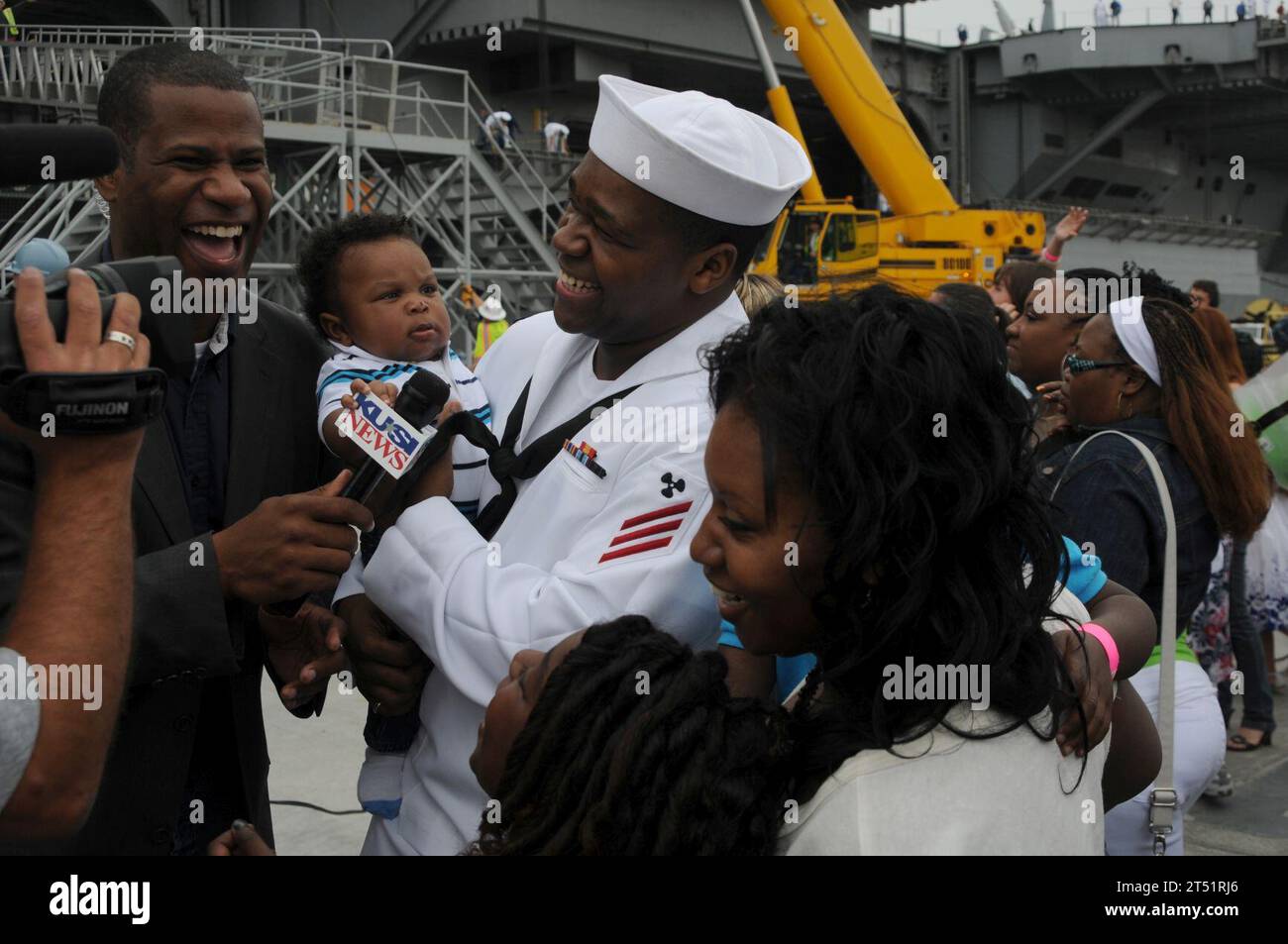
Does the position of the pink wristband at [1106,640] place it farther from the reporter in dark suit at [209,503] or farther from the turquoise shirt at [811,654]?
the reporter in dark suit at [209,503]

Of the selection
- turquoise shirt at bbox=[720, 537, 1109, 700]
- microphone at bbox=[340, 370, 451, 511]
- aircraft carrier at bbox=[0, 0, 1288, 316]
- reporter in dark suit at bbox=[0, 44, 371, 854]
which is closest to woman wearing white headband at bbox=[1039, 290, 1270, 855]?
turquoise shirt at bbox=[720, 537, 1109, 700]

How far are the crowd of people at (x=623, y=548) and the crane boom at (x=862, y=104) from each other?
13.8 metres

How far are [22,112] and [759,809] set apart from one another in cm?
1980

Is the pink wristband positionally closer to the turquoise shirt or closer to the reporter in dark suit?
the turquoise shirt

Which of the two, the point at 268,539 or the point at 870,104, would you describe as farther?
the point at 870,104

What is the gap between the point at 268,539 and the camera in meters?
2.00

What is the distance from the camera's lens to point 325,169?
16906 millimetres

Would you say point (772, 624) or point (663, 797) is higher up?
point (772, 624)

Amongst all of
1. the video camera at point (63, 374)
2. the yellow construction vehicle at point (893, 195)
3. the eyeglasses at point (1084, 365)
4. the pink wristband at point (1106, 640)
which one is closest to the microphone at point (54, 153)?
the video camera at point (63, 374)

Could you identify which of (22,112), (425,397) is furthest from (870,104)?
(425,397)

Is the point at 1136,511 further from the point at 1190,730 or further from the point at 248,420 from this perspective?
the point at 248,420

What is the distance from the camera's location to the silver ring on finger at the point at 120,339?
A: 149 cm
